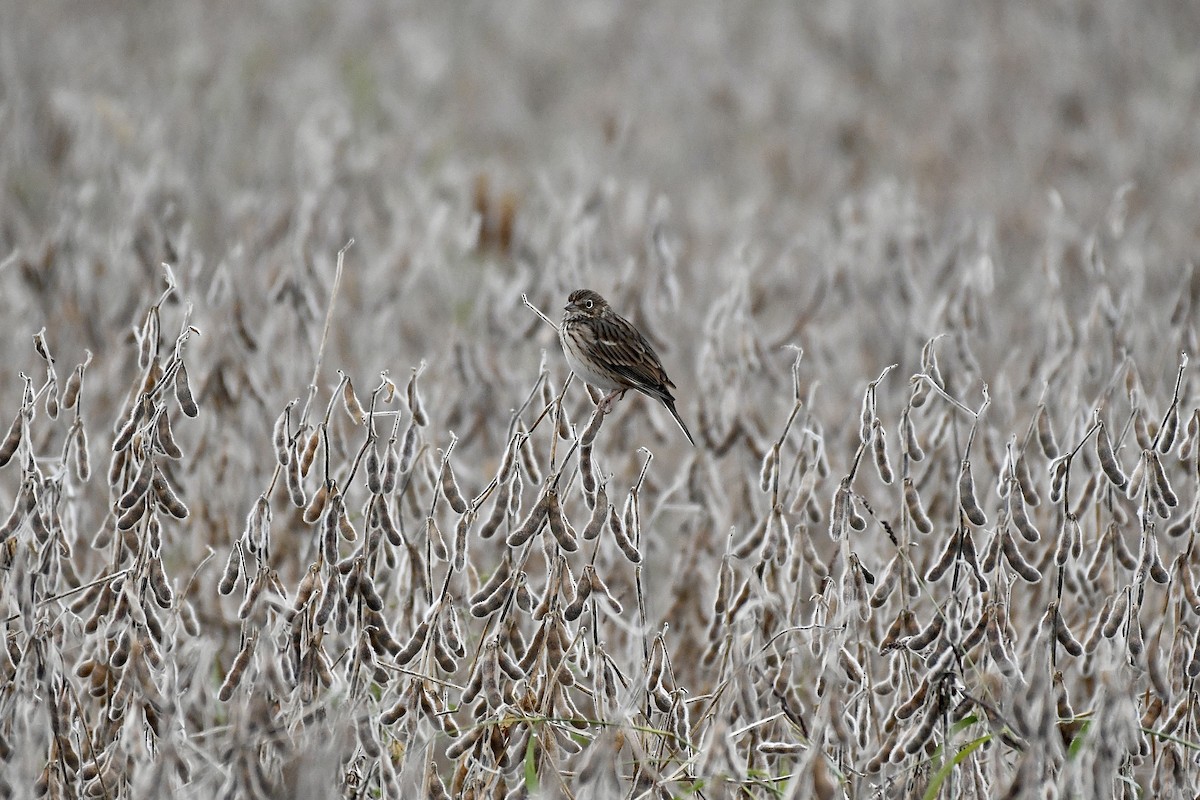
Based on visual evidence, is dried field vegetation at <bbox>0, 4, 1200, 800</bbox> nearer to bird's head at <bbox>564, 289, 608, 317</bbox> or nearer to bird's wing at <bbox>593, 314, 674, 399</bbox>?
bird's wing at <bbox>593, 314, 674, 399</bbox>

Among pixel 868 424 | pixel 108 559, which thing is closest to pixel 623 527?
pixel 868 424

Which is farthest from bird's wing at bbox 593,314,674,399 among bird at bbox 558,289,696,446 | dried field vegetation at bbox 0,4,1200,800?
dried field vegetation at bbox 0,4,1200,800

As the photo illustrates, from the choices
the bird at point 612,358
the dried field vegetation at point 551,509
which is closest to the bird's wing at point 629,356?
the bird at point 612,358

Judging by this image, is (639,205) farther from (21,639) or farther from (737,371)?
(21,639)

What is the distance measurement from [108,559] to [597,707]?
162 cm

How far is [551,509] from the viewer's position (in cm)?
229

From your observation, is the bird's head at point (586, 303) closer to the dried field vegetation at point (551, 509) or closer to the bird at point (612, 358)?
the bird at point (612, 358)

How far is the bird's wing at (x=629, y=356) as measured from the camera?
9.78ft

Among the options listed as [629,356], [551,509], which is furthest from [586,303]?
[551,509]

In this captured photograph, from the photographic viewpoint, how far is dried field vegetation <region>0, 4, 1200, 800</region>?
222cm

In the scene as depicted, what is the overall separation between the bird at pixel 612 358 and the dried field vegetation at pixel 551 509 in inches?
8.0

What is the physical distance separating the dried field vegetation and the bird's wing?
0.78 ft

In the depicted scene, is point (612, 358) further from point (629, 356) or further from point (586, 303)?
point (586, 303)

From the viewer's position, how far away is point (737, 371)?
3539mm
